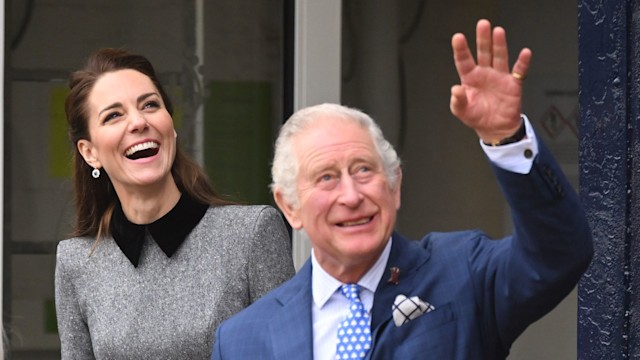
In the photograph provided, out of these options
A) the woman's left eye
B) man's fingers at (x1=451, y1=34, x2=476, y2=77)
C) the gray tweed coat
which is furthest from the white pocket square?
the woman's left eye

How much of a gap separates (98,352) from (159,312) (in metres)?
0.19

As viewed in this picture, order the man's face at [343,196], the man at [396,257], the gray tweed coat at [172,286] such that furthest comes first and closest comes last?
1. the gray tweed coat at [172,286]
2. the man's face at [343,196]
3. the man at [396,257]

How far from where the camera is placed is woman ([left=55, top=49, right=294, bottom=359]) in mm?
3766

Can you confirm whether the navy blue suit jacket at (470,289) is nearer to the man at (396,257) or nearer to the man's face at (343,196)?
the man at (396,257)

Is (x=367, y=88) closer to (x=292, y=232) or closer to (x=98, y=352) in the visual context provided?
(x=292, y=232)

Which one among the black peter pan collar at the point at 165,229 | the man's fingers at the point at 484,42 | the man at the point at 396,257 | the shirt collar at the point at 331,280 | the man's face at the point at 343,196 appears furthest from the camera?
the black peter pan collar at the point at 165,229

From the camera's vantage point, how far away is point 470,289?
9.17 feet

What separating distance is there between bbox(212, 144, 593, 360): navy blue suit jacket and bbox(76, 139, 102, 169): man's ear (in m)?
1.07

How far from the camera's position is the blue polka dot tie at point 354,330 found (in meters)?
2.81

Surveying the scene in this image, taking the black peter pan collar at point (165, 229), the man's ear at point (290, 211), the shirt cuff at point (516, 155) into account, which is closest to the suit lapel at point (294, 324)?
the man's ear at point (290, 211)

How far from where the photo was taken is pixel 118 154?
382cm

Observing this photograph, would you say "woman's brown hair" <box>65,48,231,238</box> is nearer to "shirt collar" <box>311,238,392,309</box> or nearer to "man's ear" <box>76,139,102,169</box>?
"man's ear" <box>76,139,102,169</box>

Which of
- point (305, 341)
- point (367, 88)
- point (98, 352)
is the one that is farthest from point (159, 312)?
point (367, 88)

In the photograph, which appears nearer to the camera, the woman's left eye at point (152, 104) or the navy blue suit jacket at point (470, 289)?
the navy blue suit jacket at point (470, 289)
